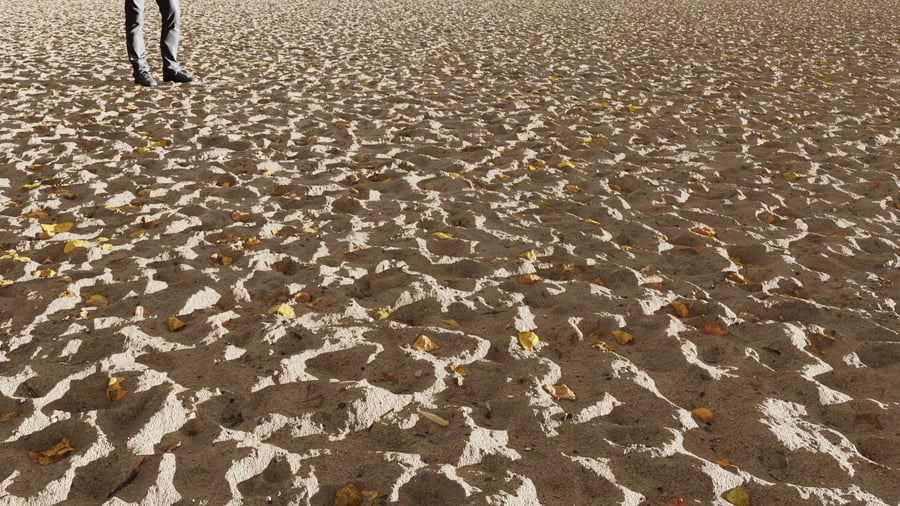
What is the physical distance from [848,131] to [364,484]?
17.6ft

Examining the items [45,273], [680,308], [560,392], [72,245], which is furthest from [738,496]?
[72,245]

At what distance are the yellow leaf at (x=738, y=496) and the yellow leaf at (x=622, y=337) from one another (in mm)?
865


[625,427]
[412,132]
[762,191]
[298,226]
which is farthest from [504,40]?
[625,427]

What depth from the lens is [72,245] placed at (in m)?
3.54

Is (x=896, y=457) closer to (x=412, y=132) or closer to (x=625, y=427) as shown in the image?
(x=625, y=427)

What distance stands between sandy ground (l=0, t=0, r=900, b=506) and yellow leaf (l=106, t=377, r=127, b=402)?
2 centimetres

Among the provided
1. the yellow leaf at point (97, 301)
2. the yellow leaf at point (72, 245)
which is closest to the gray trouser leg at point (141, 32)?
the yellow leaf at point (72, 245)

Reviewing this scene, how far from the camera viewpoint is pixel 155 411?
7.74ft

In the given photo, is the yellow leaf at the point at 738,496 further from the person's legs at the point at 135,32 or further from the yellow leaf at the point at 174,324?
the person's legs at the point at 135,32

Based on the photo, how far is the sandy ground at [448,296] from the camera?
7.10 feet

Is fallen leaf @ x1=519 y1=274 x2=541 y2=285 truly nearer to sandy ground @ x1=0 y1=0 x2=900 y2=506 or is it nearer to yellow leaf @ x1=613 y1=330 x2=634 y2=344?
sandy ground @ x1=0 y1=0 x2=900 y2=506

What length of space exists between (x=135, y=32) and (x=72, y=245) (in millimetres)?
4280

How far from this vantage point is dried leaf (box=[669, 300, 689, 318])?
3.05m

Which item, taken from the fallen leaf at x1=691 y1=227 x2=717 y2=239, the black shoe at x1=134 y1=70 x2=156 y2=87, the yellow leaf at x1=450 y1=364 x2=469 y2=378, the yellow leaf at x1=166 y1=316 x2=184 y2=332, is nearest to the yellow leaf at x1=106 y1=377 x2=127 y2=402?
the yellow leaf at x1=166 y1=316 x2=184 y2=332
